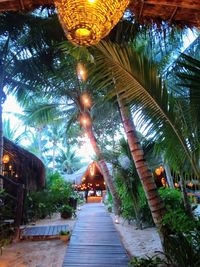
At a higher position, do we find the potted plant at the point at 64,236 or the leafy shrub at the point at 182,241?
the leafy shrub at the point at 182,241

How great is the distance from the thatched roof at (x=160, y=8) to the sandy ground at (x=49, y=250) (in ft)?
13.4

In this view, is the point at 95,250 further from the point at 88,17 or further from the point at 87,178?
the point at 87,178

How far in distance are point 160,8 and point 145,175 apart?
2.59 metres

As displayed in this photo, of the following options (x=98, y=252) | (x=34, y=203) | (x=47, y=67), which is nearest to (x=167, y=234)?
(x=98, y=252)

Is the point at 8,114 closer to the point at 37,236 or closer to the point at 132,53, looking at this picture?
the point at 37,236

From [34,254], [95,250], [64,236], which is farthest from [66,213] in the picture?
[95,250]

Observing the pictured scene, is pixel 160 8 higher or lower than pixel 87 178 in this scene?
higher

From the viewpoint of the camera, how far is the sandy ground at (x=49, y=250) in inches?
198

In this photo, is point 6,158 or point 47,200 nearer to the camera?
point 6,158

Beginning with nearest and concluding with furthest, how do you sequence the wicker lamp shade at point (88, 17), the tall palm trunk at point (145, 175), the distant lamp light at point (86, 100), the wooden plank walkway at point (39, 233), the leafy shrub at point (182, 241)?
the wicker lamp shade at point (88, 17) < the leafy shrub at point (182, 241) < the tall palm trunk at point (145, 175) < the wooden plank walkway at point (39, 233) < the distant lamp light at point (86, 100)

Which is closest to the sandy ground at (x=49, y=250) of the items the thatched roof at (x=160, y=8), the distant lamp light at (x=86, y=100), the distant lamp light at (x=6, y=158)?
the thatched roof at (x=160, y=8)

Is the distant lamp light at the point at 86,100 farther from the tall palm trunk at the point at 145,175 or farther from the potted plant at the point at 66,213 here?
the tall palm trunk at the point at 145,175

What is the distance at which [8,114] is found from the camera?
73.2 ft

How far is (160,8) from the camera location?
2893mm
